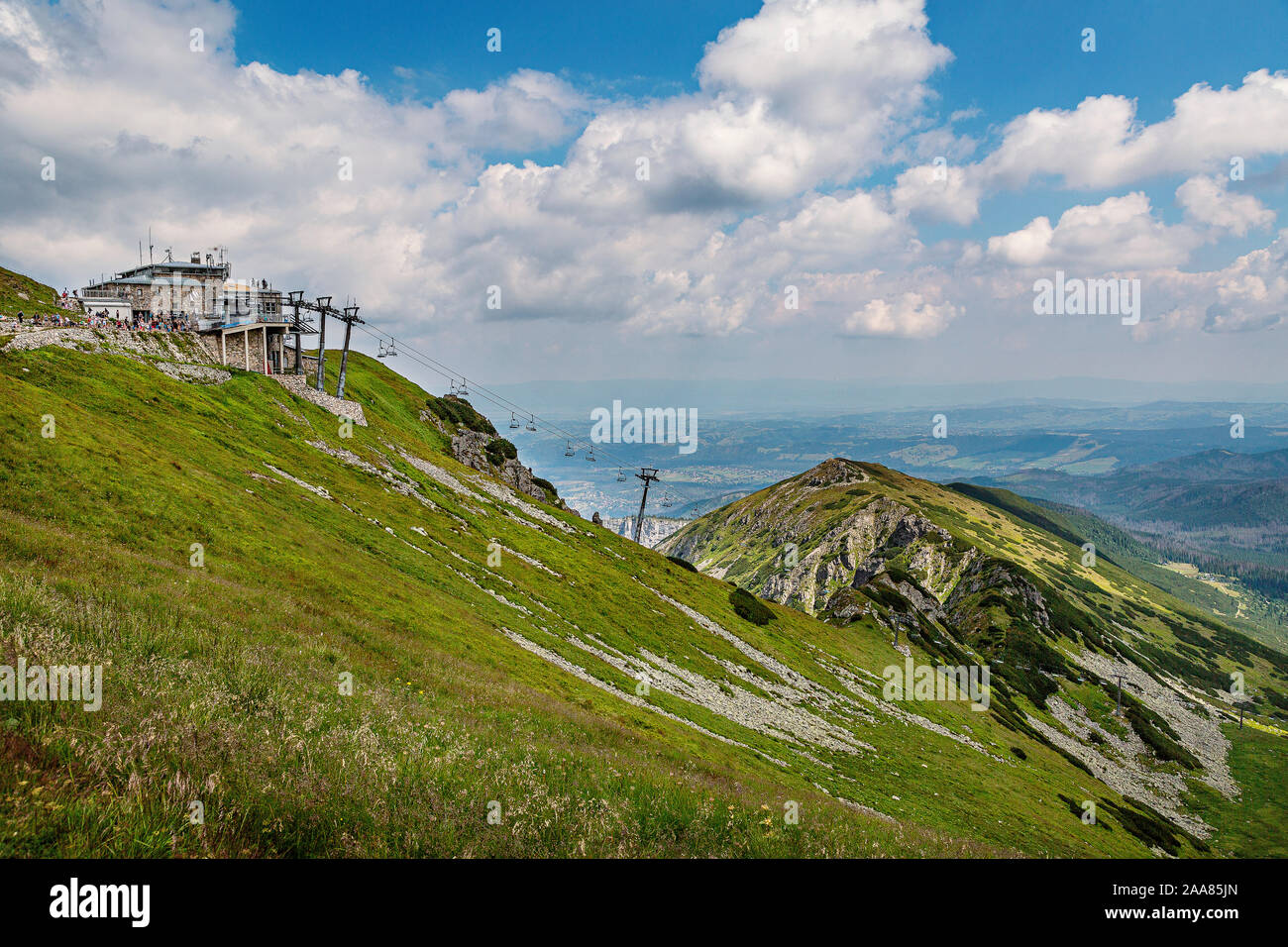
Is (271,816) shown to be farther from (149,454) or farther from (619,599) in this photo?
(619,599)

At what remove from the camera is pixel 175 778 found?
6.69m

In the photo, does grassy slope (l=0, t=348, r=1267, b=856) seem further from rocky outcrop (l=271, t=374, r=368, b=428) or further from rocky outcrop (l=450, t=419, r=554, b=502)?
rocky outcrop (l=450, t=419, r=554, b=502)

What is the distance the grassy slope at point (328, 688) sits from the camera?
24.2ft

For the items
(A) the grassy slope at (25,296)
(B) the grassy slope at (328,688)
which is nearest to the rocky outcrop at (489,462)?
(B) the grassy slope at (328,688)

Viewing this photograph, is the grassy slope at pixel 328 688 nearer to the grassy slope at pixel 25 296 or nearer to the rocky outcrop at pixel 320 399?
the rocky outcrop at pixel 320 399

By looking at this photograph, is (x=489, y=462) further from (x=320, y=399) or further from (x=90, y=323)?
(x=90, y=323)

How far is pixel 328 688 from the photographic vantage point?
14500 mm

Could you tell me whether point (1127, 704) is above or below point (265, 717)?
below

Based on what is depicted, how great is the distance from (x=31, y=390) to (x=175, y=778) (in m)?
44.1

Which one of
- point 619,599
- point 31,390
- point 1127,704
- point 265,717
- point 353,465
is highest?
point 31,390

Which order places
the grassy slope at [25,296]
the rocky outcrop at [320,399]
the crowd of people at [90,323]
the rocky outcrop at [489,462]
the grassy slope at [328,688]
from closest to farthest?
the grassy slope at [328,688], the crowd of people at [90,323], the grassy slope at [25,296], the rocky outcrop at [320,399], the rocky outcrop at [489,462]
